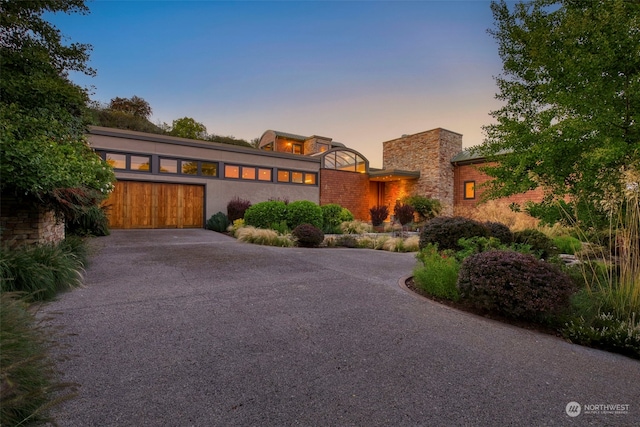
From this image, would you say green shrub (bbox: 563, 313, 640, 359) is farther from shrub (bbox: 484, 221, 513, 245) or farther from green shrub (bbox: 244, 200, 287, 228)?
green shrub (bbox: 244, 200, 287, 228)

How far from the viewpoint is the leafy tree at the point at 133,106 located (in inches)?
963

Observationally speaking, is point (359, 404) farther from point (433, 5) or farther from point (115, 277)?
point (433, 5)

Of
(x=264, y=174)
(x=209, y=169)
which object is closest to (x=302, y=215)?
(x=264, y=174)

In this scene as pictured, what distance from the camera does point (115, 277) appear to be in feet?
15.0

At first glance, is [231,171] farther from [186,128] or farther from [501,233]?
[186,128]

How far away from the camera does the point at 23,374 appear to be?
1.62 metres

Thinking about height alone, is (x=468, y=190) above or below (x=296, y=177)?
below

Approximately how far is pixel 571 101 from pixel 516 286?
2661 millimetres

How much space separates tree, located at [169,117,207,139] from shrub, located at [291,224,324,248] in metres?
20.8

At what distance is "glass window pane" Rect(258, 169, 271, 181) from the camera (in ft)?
49.9

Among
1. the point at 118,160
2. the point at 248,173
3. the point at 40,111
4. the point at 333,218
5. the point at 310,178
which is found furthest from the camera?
the point at 310,178

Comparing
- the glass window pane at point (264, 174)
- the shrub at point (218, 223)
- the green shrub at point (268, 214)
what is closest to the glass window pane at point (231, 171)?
the glass window pane at point (264, 174)

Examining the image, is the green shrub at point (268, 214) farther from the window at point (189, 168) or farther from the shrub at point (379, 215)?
the shrub at point (379, 215)

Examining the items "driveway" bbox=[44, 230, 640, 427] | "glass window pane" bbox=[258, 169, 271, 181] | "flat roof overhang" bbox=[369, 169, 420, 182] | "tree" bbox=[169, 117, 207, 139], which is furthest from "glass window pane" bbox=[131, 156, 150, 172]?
"tree" bbox=[169, 117, 207, 139]
